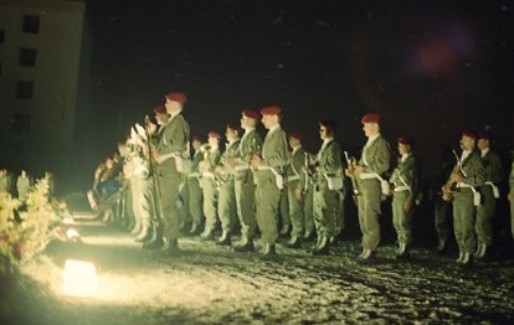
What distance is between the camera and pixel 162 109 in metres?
11.5

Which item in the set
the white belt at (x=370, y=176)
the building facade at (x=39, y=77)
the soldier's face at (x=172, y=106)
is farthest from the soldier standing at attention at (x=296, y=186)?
the building facade at (x=39, y=77)

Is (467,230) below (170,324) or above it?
above

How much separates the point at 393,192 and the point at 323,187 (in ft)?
4.47

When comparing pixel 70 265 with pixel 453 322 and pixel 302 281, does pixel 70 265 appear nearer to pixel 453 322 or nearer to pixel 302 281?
pixel 302 281

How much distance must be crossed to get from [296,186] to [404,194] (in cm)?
317

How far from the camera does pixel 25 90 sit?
54.5 meters

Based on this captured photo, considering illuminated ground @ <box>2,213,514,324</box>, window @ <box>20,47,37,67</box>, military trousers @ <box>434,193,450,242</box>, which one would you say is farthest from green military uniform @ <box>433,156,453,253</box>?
window @ <box>20,47,37,67</box>

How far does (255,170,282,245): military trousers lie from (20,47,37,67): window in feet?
166

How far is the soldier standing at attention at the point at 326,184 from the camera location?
10688mm

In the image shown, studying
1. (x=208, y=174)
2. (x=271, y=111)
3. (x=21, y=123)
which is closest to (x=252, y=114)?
(x=271, y=111)

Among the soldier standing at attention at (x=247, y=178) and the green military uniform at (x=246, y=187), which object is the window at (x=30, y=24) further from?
the green military uniform at (x=246, y=187)

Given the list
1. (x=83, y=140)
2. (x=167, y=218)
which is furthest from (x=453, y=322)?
(x=83, y=140)

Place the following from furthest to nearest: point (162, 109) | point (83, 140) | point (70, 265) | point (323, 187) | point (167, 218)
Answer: point (83, 140)
point (162, 109)
point (323, 187)
point (167, 218)
point (70, 265)

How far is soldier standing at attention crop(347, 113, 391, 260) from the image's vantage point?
9.78 m
